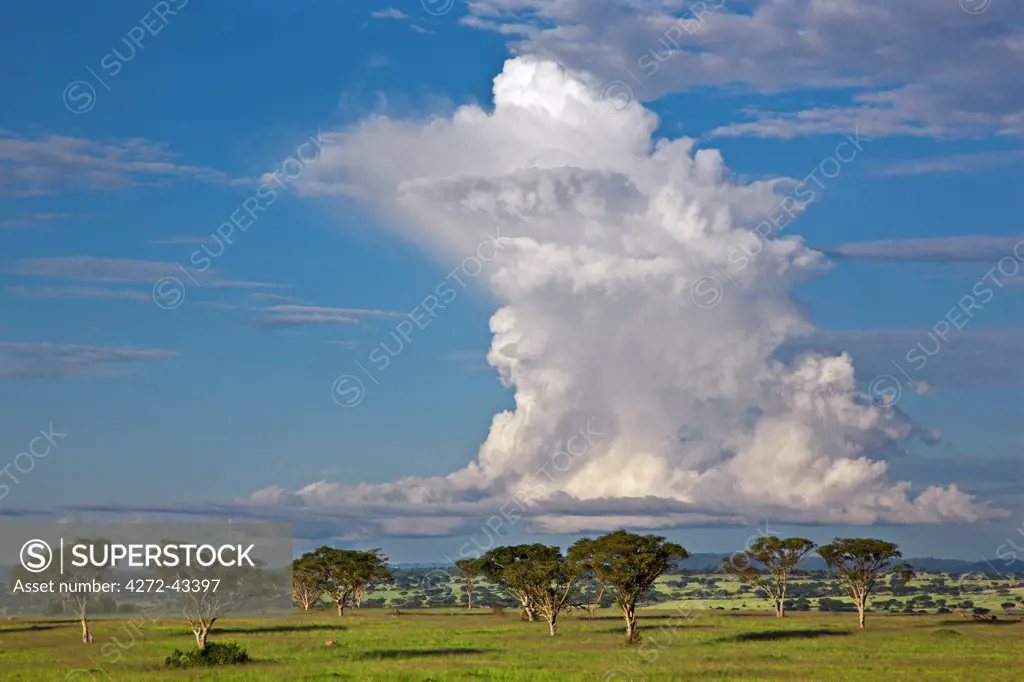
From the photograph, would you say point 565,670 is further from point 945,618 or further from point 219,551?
point 945,618

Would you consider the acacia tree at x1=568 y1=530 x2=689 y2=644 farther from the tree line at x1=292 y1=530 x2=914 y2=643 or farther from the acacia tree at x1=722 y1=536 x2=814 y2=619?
the acacia tree at x1=722 y1=536 x2=814 y2=619

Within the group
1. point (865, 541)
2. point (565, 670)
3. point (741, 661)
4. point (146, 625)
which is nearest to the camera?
point (565, 670)

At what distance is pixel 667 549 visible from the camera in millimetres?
123875

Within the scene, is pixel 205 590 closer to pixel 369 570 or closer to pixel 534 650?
pixel 534 650

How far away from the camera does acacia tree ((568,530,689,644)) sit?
399ft

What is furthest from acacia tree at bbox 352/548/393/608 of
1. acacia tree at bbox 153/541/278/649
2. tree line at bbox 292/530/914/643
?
acacia tree at bbox 153/541/278/649

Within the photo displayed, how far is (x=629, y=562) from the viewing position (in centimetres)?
12225

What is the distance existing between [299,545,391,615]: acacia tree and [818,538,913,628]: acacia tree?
66.8m

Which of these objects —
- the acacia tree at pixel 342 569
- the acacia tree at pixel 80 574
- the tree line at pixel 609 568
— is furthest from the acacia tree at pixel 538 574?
the acacia tree at pixel 80 574

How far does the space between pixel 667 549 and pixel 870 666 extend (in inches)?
1505

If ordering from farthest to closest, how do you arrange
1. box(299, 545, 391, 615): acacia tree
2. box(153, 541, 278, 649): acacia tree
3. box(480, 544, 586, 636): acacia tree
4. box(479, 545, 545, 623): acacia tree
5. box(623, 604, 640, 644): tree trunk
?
box(299, 545, 391, 615): acacia tree < box(479, 545, 545, 623): acacia tree < box(480, 544, 586, 636): acacia tree < box(623, 604, 640, 644): tree trunk < box(153, 541, 278, 649): acacia tree

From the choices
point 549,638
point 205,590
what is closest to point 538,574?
point 549,638

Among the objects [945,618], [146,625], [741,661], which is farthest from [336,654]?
[945,618]

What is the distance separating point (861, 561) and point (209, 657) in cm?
8962
